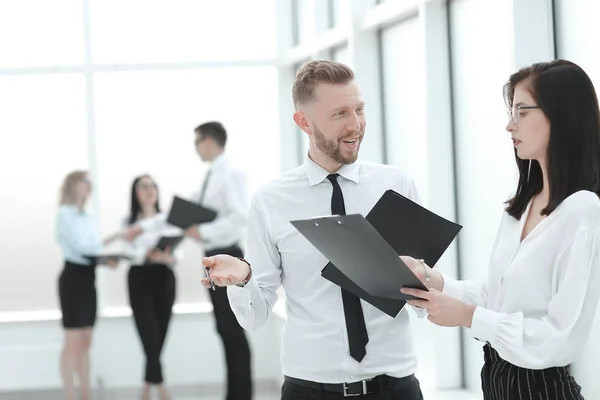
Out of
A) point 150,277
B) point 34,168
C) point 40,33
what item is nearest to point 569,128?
point 150,277

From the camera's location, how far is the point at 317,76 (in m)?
2.46

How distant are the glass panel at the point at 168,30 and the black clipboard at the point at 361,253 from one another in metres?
5.94

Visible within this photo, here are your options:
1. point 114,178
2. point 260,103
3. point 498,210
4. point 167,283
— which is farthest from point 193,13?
point 498,210

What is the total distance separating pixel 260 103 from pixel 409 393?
18.5 feet

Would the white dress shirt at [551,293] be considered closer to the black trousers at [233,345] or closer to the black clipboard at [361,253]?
the black clipboard at [361,253]

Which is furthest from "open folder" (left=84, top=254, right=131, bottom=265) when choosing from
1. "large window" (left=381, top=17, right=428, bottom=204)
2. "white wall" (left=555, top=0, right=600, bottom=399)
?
"white wall" (left=555, top=0, right=600, bottom=399)

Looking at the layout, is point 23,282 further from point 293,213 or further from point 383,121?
point 293,213

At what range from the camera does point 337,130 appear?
242cm

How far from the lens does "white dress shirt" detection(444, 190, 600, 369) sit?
73.3 inches

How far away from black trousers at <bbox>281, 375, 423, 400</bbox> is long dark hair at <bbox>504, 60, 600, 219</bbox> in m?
0.70

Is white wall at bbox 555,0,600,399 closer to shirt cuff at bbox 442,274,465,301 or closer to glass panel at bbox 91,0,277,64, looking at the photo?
shirt cuff at bbox 442,274,465,301

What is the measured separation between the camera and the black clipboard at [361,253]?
1.92m

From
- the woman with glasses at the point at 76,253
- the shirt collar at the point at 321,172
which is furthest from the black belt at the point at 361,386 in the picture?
the woman with glasses at the point at 76,253

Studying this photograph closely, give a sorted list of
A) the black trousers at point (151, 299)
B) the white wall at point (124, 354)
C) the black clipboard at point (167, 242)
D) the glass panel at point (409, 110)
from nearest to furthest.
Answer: the glass panel at point (409, 110), the black clipboard at point (167, 242), the black trousers at point (151, 299), the white wall at point (124, 354)
